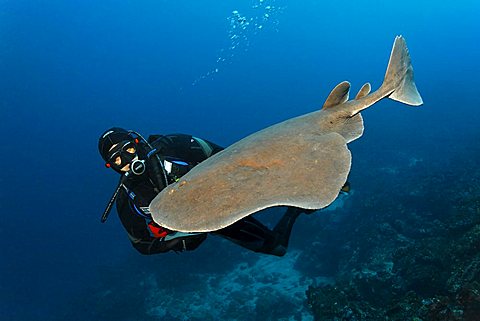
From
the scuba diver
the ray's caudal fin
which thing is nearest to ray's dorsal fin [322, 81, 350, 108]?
the ray's caudal fin

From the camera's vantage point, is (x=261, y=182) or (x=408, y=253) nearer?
(x=261, y=182)

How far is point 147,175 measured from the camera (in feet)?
12.6

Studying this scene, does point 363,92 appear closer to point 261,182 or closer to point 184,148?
point 261,182

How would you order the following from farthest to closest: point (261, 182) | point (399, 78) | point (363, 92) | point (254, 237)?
point (254, 237)
point (399, 78)
point (363, 92)
point (261, 182)

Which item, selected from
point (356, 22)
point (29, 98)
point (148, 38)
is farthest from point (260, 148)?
point (356, 22)

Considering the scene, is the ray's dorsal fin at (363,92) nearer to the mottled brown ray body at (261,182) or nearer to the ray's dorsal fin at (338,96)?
the ray's dorsal fin at (338,96)

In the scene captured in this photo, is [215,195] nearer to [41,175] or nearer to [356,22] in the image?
[41,175]

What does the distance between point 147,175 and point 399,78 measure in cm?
319

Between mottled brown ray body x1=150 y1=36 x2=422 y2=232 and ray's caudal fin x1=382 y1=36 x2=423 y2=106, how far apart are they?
1.30 meters

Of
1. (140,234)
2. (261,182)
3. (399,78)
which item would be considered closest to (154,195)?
(140,234)

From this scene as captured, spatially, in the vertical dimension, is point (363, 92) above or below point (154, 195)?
above

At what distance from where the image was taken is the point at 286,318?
1112cm

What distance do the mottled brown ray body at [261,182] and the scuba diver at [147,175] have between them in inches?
60.9

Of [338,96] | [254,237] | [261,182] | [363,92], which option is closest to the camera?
[261,182]
